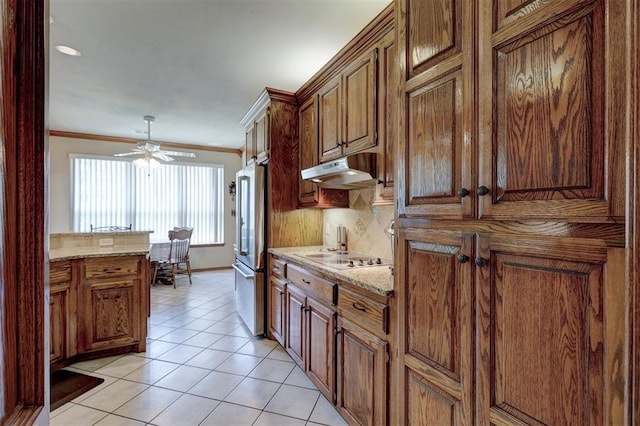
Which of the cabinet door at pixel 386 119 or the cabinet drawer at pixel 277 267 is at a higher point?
the cabinet door at pixel 386 119

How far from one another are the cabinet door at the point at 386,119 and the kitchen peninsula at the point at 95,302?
2317 millimetres

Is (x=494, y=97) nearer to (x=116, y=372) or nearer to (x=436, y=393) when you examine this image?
(x=436, y=393)

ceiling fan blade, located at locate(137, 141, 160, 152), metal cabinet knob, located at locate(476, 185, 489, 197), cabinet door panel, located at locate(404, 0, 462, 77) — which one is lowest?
metal cabinet knob, located at locate(476, 185, 489, 197)

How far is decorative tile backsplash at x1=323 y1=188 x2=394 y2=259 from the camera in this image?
8.47ft

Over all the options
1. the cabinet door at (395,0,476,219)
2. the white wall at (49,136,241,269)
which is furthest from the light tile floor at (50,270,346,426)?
the white wall at (49,136,241,269)

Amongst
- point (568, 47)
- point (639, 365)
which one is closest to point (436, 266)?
point (639, 365)

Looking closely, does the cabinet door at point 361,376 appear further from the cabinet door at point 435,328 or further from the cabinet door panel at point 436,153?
the cabinet door panel at point 436,153

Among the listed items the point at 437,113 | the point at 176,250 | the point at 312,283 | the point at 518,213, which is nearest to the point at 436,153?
the point at 437,113

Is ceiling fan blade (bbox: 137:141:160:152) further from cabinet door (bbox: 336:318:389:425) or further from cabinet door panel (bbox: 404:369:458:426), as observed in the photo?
cabinet door panel (bbox: 404:369:458:426)

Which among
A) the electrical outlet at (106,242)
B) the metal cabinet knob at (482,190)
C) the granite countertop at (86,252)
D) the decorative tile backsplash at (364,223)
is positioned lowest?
the granite countertop at (86,252)

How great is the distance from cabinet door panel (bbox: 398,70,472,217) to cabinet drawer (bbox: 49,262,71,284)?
8.89 feet

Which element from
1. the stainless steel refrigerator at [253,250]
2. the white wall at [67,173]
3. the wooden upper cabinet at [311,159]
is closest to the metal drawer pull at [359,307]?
the wooden upper cabinet at [311,159]

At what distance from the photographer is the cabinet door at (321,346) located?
202 cm

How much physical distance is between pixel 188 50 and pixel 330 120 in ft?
4.52
